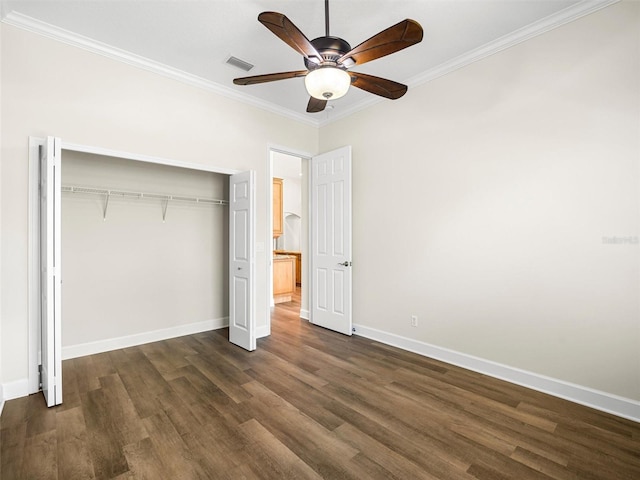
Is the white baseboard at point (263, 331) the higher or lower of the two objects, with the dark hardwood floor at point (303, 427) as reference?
higher

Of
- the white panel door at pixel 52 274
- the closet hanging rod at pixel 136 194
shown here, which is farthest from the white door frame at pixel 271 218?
the white panel door at pixel 52 274

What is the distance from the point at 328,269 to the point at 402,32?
330 centimetres

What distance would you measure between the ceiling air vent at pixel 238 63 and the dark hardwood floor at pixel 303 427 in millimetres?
3285

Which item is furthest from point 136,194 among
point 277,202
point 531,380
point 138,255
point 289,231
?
point 289,231

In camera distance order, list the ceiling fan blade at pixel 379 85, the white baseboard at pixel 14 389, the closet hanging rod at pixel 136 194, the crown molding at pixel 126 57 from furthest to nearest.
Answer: the closet hanging rod at pixel 136 194, the crown molding at pixel 126 57, the white baseboard at pixel 14 389, the ceiling fan blade at pixel 379 85

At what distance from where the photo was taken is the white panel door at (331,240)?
4.37 m

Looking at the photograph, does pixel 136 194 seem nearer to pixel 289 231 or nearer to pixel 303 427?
pixel 303 427

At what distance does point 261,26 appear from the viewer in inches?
110

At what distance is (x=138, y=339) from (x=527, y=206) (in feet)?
15.2

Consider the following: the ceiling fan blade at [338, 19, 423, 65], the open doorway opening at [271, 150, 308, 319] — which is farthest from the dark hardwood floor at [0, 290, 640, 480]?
the ceiling fan blade at [338, 19, 423, 65]

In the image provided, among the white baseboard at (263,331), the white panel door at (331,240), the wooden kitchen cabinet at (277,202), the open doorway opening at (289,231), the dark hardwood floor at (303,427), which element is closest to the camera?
the dark hardwood floor at (303,427)

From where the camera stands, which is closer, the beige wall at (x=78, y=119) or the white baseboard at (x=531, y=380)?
the white baseboard at (x=531, y=380)

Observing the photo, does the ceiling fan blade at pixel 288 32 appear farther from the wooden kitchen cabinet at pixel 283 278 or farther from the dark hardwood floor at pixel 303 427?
the wooden kitchen cabinet at pixel 283 278

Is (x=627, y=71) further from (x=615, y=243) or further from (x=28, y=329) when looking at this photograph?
(x=28, y=329)
